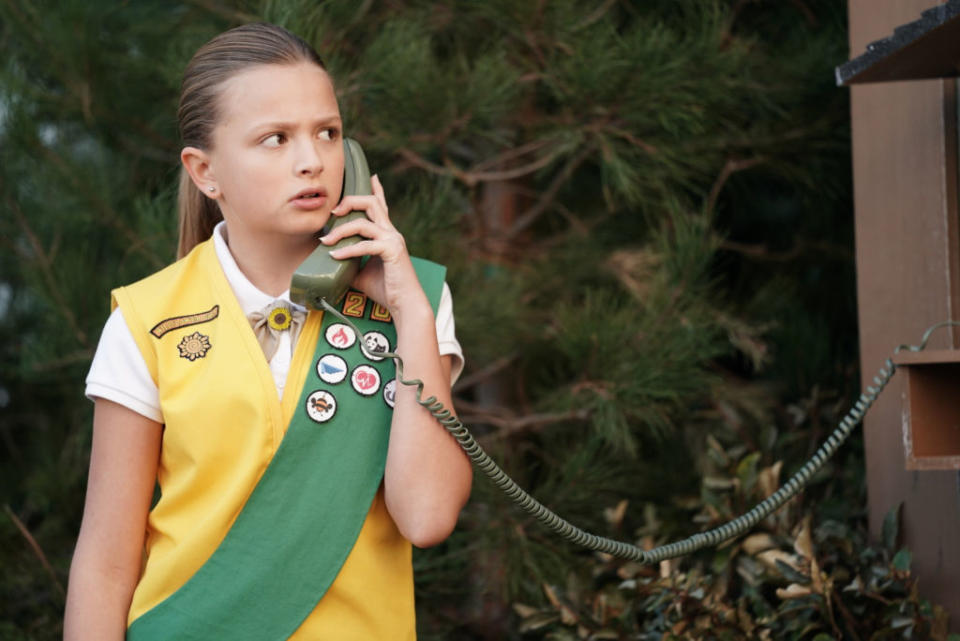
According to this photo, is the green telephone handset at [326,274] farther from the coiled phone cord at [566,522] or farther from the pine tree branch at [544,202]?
the pine tree branch at [544,202]

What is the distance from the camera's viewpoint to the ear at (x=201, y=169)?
143cm

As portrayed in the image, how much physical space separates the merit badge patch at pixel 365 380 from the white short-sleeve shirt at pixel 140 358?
91 mm

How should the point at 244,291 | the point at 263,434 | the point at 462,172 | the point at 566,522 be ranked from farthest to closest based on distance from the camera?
the point at 462,172 < the point at 566,522 < the point at 244,291 < the point at 263,434

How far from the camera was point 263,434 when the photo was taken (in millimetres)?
1304

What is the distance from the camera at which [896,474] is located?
1962 millimetres

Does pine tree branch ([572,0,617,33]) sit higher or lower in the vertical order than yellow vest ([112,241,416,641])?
higher

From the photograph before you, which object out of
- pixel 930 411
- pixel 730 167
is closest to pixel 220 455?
pixel 930 411

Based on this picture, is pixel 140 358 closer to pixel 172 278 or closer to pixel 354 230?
pixel 172 278

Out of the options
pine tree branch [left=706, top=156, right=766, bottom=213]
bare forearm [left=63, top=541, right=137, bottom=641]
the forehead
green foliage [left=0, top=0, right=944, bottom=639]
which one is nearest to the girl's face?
the forehead

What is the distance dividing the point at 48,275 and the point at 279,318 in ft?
3.69

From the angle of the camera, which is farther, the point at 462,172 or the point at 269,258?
the point at 462,172

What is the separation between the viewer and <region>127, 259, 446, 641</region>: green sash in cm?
130

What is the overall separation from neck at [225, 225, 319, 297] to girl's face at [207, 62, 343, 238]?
0.17ft

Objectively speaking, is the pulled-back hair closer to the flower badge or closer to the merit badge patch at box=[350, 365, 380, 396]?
the flower badge
